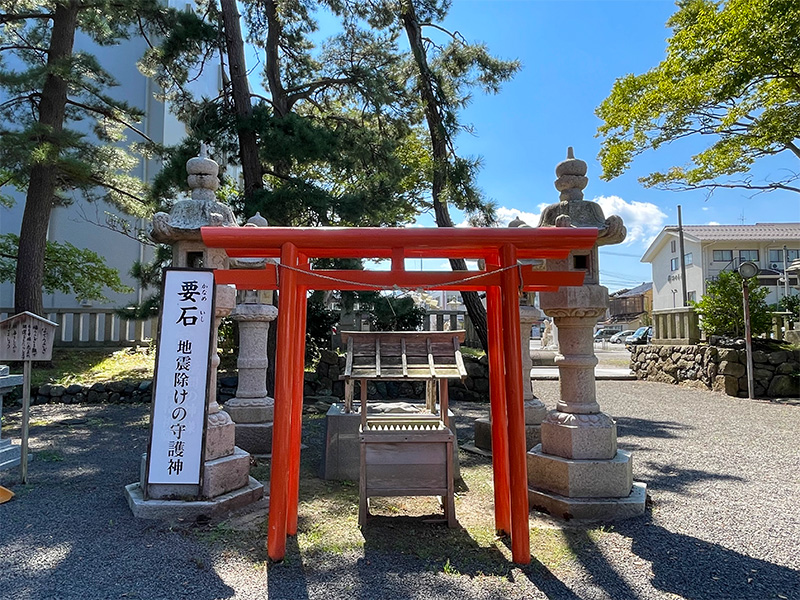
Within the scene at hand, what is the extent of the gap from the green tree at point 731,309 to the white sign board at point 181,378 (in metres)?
11.0

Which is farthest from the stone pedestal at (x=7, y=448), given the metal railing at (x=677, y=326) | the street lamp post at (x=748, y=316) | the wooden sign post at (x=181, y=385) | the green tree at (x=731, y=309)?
the metal railing at (x=677, y=326)

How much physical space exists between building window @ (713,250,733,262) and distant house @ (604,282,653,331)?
14851 millimetres

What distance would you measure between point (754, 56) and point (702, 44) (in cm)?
114

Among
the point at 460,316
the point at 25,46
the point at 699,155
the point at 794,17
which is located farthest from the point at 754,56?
the point at 25,46

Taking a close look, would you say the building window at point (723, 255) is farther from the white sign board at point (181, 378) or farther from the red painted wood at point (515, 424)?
the white sign board at point (181, 378)

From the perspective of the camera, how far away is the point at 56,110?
30.5 ft

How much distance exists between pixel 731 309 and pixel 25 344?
12.3 meters

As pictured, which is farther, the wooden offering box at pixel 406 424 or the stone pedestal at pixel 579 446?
the stone pedestal at pixel 579 446

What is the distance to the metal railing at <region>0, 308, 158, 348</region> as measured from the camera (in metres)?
11.5

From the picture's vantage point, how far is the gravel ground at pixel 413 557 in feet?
8.60

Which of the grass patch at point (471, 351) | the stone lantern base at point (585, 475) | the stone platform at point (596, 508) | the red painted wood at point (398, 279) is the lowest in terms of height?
the stone platform at point (596, 508)

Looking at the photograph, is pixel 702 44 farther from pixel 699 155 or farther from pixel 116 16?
pixel 116 16

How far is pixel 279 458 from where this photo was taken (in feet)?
9.70

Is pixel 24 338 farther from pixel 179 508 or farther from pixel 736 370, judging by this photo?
pixel 736 370
